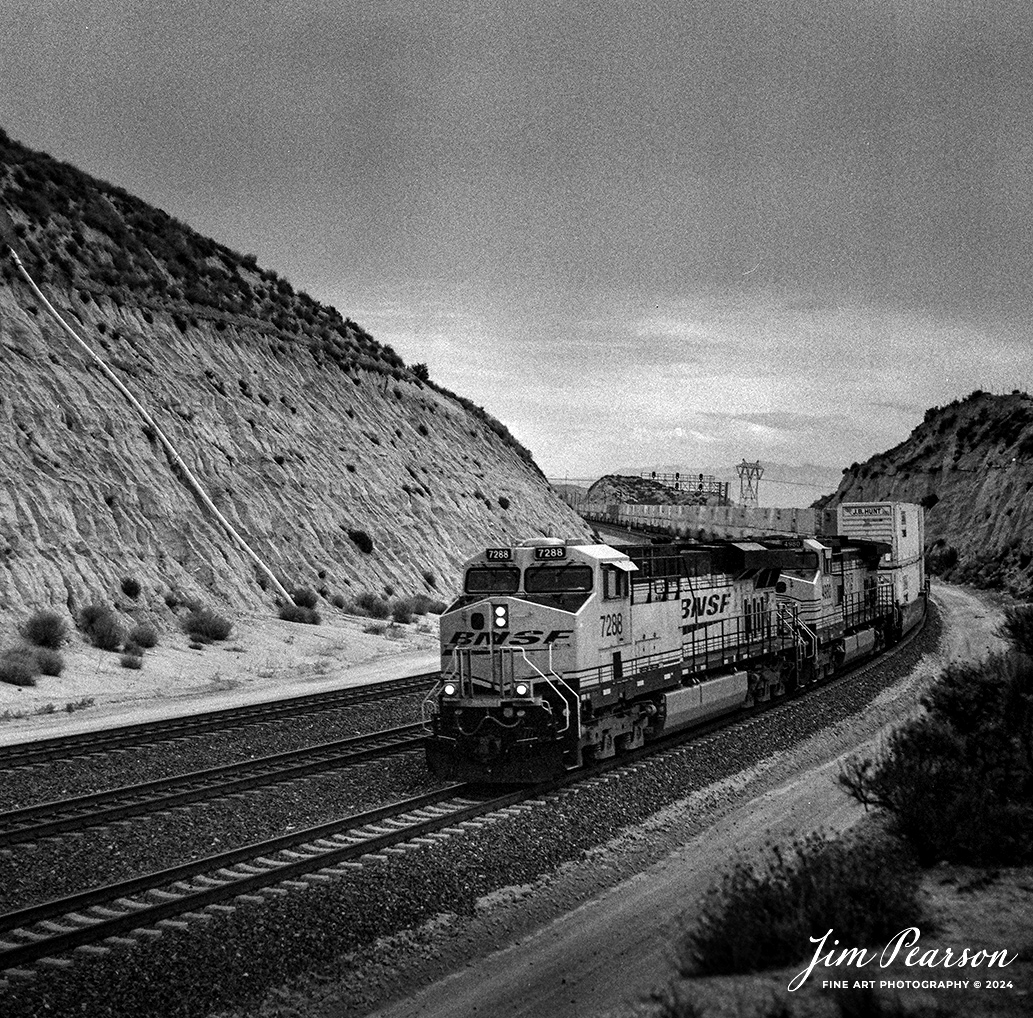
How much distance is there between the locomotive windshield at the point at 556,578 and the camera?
14711 mm

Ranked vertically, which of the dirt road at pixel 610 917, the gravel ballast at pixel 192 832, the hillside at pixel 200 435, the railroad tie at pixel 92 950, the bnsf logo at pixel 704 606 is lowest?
the dirt road at pixel 610 917

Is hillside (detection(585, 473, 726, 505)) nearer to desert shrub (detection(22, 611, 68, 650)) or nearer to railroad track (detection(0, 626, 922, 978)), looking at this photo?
desert shrub (detection(22, 611, 68, 650))

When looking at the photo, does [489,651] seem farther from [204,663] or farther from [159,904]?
[204,663]

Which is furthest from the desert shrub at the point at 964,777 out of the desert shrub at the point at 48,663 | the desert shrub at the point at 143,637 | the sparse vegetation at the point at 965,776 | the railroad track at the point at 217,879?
the desert shrub at the point at 143,637

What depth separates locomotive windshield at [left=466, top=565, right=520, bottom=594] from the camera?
49.6 ft

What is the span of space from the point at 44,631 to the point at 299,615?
9.09 metres

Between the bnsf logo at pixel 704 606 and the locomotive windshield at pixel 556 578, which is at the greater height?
the locomotive windshield at pixel 556 578

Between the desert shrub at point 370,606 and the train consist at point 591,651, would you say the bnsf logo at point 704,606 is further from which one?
the desert shrub at point 370,606

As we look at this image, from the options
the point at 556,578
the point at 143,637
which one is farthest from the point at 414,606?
the point at 556,578

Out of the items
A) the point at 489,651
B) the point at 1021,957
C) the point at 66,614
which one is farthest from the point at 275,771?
the point at 66,614

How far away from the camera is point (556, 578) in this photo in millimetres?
14852

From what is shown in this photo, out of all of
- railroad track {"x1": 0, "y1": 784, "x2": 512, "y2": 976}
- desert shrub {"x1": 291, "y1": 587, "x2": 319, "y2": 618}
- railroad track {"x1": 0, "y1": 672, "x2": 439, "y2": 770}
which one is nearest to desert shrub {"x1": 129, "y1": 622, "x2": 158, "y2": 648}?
railroad track {"x1": 0, "y1": 672, "x2": 439, "y2": 770}

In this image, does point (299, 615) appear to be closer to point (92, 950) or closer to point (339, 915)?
point (339, 915)

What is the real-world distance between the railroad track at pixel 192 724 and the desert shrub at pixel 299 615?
772 centimetres
